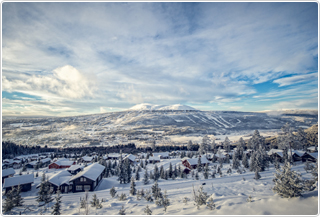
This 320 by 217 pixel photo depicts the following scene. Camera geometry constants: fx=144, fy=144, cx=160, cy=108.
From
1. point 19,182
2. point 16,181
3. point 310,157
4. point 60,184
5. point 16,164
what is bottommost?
point 16,164

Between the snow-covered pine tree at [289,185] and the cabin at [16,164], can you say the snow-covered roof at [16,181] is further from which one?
the snow-covered pine tree at [289,185]

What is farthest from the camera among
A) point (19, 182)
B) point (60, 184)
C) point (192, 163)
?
point (192, 163)

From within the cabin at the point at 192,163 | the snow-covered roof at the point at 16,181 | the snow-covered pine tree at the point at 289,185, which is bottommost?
the cabin at the point at 192,163

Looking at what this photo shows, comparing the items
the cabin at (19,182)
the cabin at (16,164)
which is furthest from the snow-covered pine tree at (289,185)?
the cabin at (16,164)

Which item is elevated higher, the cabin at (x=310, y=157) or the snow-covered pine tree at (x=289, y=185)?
the snow-covered pine tree at (x=289, y=185)

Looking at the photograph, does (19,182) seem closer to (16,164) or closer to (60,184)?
(60,184)

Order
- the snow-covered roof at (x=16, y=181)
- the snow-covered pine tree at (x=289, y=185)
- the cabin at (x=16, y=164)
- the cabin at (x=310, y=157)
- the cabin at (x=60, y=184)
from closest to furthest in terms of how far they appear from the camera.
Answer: the snow-covered pine tree at (x=289, y=185)
the snow-covered roof at (x=16, y=181)
the cabin at (x=60, y=184)
the cabin at (x=310, y=157)
the cabin at (x=16, y=164)

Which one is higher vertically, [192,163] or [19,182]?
[19,182]

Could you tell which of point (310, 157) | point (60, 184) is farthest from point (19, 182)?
point (310, 157)

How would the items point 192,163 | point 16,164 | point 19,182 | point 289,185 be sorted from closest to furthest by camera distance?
point 289,185
point 19,182
point 192,163
point 16,164
